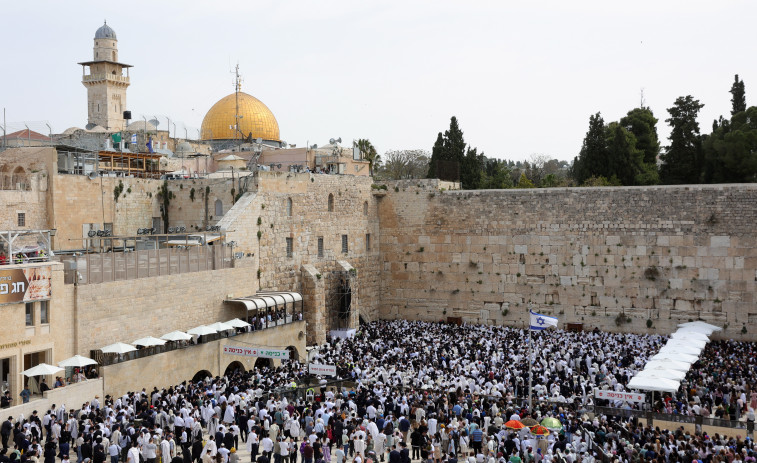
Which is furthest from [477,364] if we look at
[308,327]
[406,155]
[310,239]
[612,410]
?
[406,155]

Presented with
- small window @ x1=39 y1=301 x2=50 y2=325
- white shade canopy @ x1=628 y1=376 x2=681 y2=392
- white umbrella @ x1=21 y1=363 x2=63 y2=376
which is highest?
small window @ x1=39 y1=301 x2=50 y2=325

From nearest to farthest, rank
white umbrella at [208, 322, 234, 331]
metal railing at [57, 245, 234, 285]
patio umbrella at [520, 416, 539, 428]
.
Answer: patio umbrella at [520, 416, 539, 428], metal railing at [57, 245, 234, 285], white umbrella at [208, 322, 234, 331]

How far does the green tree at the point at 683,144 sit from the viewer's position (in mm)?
35375

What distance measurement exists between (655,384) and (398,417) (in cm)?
635

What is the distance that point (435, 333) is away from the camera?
29.1 m

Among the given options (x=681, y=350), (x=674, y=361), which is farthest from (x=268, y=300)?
(x=681, y=350)

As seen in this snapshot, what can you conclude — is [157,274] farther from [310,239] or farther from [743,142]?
[743,142]

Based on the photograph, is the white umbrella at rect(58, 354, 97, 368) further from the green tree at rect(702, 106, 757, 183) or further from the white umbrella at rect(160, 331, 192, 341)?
the green tree at rect(702, 106, 757, 183)

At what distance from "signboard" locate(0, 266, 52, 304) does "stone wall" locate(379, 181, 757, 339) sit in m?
17.5

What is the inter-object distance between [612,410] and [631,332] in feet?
38.9

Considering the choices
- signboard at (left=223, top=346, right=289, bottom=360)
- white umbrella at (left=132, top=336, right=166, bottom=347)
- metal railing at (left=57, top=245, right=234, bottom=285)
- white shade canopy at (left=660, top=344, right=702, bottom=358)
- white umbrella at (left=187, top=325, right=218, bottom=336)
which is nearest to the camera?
metal railing at (left=57, top=245, right=234, bottom=285)

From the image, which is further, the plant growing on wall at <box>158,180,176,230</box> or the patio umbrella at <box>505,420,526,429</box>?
the plant growing on wall at <box>158,180,176,230</box>

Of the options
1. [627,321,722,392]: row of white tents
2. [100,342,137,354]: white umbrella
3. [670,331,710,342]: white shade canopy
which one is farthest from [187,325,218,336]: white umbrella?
[670,331,710,342]: white shade canopy

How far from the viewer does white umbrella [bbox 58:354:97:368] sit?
18344 mm
